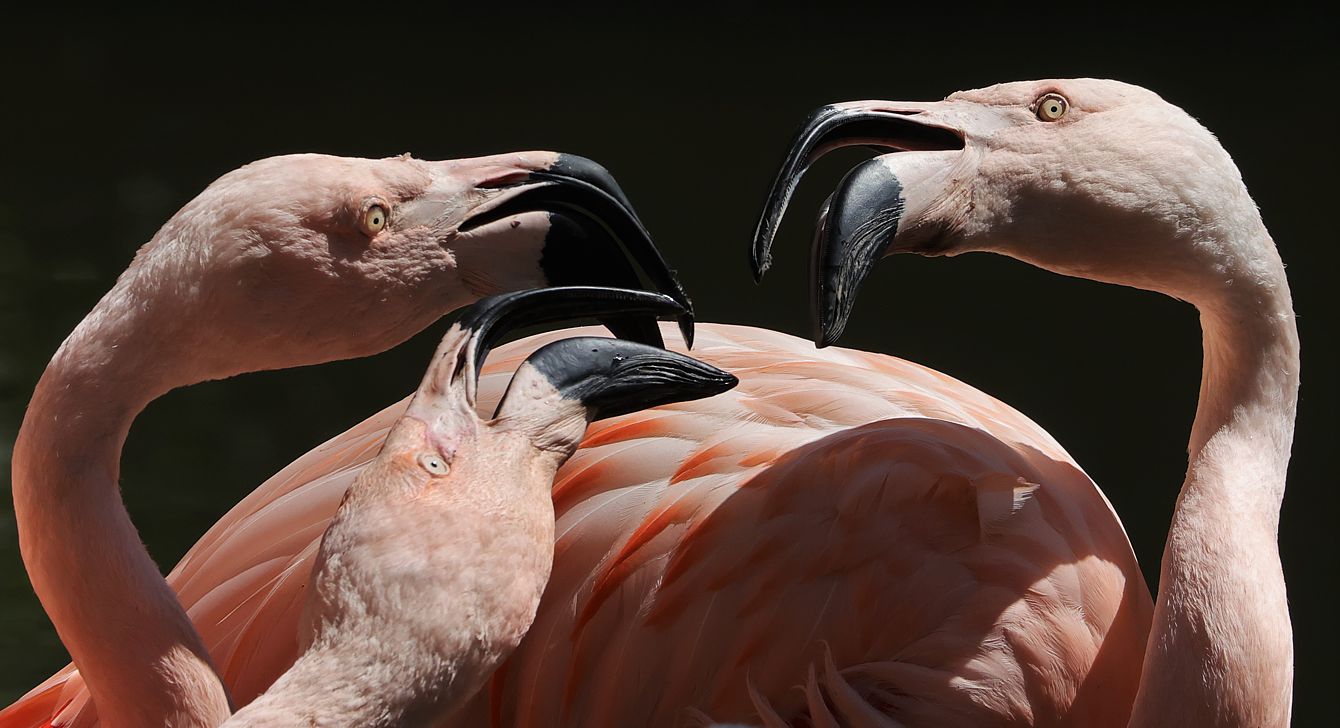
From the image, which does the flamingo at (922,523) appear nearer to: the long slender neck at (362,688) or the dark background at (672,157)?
the long slender neck at (362,688)

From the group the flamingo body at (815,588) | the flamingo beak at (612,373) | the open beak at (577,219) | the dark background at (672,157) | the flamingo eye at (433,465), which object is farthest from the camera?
the dark background at (672,157)

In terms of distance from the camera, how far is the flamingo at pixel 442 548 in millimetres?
1234

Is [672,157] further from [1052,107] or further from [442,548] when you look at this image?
[442,548]

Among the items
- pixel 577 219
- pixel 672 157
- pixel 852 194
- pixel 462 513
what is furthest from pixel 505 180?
pixel 672 157

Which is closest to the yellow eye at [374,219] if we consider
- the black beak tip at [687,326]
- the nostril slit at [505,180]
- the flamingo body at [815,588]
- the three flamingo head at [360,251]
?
the three flamingo head at [360,251]

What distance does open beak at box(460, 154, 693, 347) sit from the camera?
1671mm

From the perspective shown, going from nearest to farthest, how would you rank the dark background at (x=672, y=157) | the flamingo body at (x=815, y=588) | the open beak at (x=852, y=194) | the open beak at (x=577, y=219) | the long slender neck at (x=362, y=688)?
the long slender neck at (x=362, y=688) < the open beak at (x=852, y=194) < the open beak at (x=577, y=219) < the flamingo body at (x=815, y=588) < the dark background at (x=672, y=157)

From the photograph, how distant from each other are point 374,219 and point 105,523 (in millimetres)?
455

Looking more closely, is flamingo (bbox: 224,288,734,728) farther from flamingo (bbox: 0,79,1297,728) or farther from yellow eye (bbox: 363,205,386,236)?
flamingo (bbox: 0,79,1297,728)

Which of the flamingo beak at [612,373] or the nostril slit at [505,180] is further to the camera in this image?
the nostril slit at [505,180]

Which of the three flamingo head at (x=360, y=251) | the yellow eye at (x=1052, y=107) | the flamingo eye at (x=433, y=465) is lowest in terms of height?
the flamingo eye at (x=433, y=465)

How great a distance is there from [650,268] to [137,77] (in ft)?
14.3

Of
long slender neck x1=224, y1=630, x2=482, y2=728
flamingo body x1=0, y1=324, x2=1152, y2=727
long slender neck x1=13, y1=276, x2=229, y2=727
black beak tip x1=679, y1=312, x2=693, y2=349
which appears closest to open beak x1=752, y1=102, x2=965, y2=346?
black beak tip x1=679, y1=312, x2=693, y2=349

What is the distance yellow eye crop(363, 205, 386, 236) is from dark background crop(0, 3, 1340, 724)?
2316 mm
